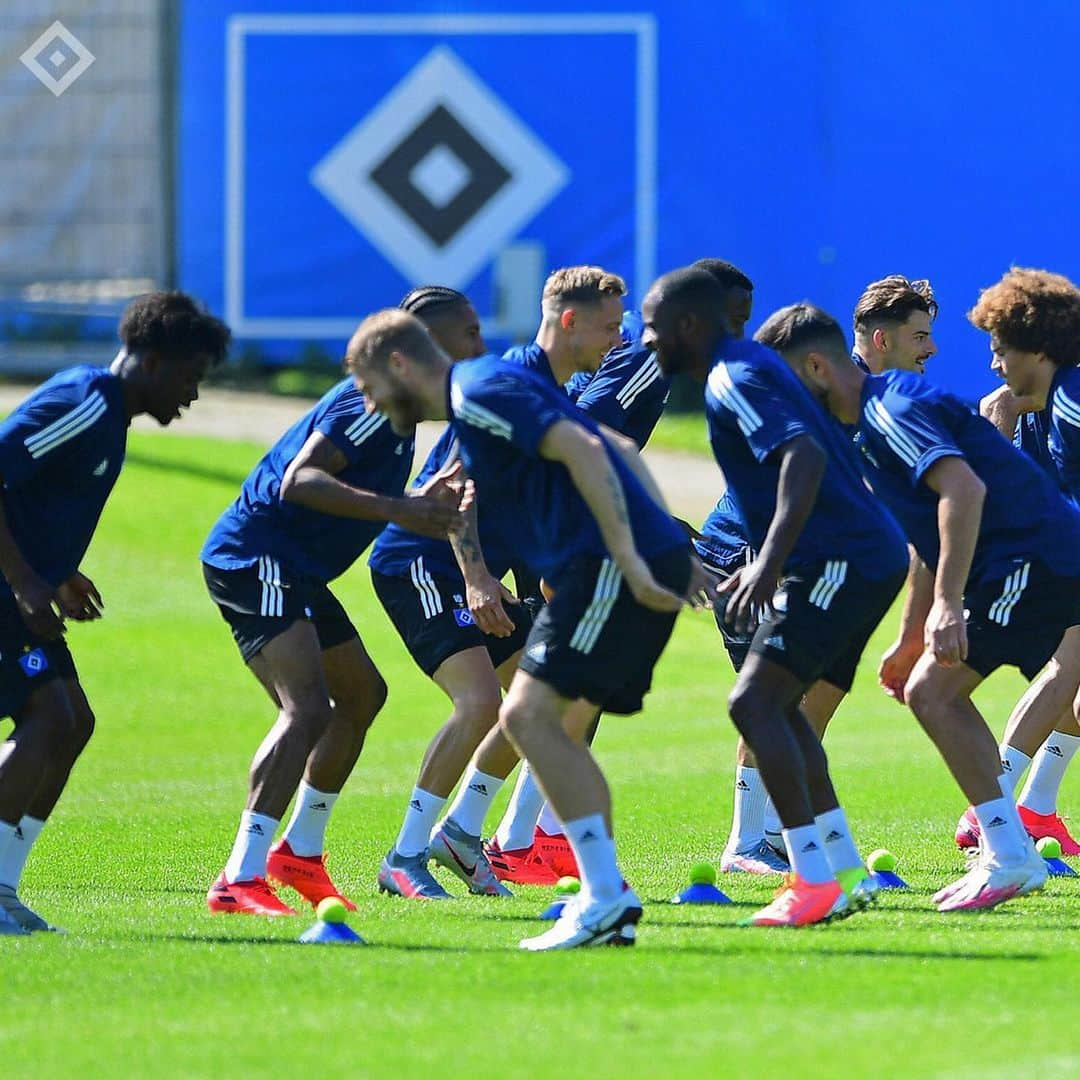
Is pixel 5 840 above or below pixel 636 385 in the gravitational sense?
below

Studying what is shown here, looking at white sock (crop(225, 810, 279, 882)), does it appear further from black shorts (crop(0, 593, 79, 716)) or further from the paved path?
the paved path

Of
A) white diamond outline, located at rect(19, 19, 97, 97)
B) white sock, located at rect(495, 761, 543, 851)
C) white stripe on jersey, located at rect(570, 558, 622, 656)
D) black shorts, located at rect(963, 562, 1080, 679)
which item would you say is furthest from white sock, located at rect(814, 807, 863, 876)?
white diamond outline, located at rect(19, 19, 97, 97)

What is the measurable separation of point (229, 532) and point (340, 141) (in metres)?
17.2

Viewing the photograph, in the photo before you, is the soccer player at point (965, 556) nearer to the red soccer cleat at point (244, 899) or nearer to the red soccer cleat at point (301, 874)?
the red soccer cleat at point (301, 874)

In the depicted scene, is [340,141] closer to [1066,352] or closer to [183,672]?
[183,672]

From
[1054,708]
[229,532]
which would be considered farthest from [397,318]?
[1054,708]

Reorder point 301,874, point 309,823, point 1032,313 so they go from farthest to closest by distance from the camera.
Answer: point 1032,313
point 309,823
point 301,874

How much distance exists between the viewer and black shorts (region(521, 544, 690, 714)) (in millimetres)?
6582

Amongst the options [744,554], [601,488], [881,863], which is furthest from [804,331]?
[881,863]

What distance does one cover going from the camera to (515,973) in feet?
20.1

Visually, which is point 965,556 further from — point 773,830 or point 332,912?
point 332,912

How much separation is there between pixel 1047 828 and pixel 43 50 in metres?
18.6

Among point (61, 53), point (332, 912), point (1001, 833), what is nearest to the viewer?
point (332, 912)

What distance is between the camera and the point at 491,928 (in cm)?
719
